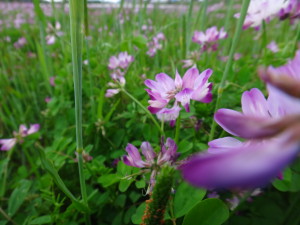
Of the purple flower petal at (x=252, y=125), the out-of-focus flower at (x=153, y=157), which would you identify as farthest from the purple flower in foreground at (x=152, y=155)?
the purple flower petal at (x=252, y=125)

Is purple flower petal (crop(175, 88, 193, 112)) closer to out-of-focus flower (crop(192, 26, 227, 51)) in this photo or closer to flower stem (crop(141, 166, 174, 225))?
flower stem (crop(141, 166, 174, 225))

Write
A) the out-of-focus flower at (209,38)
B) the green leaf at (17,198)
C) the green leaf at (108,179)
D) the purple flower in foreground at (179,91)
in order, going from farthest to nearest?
the out-of-focus flower at (209,38) → the green leaf at (17,198) → the green leaf at (108,179) → the purple flower in foreground at (179,91)

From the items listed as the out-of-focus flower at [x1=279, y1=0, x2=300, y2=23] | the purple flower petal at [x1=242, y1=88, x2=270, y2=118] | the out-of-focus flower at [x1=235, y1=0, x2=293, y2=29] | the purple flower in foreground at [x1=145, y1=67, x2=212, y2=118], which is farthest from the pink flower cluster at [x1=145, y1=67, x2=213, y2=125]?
the out-of-focus flower at [x1=279, y1=0, x2=300, y2=23]

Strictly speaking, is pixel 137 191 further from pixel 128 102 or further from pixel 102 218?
pixel 128 102

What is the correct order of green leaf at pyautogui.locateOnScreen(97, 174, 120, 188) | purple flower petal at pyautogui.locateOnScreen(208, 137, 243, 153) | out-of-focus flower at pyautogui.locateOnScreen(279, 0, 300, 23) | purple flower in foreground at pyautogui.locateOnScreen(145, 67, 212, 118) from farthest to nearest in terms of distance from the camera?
1. out-of-focus flower at pyautogui.locateOnScreen(279, 0, 300, 23)
2. green leaf at pyautogui.locateOnScreen(97, 174, 120, 188)
3. purple flower in foreground at pyautogui.locateOnScreen(145, 67, 212, 118)
4. purple flower petal at pyautogui.locateOnScreen(208, 137, 243, 153)

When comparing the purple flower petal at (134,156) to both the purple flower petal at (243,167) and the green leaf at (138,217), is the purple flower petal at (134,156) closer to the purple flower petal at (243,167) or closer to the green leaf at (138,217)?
the green leaf at (138,217)

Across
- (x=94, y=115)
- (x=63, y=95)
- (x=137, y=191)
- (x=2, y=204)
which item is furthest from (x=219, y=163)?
(x=63, y=95)

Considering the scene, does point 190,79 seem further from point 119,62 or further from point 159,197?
point 119,62
